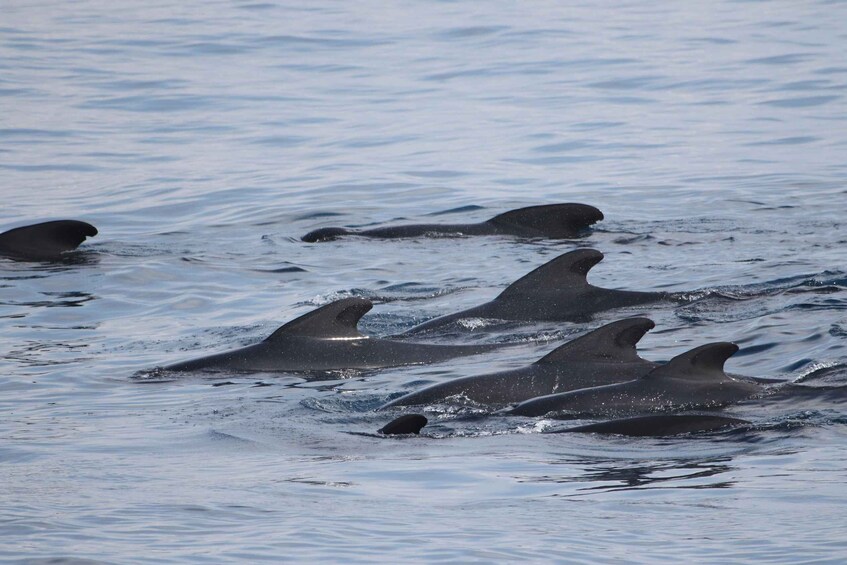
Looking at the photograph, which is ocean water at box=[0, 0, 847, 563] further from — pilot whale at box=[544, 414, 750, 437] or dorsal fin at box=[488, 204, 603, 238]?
dorsal fin at box=[488, 204, 603, 238]

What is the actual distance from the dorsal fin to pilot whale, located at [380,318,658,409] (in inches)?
262

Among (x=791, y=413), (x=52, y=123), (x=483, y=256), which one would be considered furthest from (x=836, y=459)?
(x=52, y=123)

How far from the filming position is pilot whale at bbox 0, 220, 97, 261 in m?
15.8

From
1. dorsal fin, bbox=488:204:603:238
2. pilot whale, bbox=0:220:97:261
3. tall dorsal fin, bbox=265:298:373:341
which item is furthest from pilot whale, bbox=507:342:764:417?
pilot whale, bbox=0:220:97:261

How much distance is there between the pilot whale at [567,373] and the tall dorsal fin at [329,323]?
1.28 metres

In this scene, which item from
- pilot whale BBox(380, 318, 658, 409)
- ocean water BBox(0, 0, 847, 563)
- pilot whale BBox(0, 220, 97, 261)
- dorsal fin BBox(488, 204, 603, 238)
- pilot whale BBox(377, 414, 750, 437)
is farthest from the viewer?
dorsal fin BBox(488, 204, 603, 238)

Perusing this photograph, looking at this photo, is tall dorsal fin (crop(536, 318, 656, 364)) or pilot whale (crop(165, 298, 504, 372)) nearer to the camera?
tall dorsal fin (crop(536, 318, 656, 364))

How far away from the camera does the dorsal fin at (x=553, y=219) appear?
644 inches

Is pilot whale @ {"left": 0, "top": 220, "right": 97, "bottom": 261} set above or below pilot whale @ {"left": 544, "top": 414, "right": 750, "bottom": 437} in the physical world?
below

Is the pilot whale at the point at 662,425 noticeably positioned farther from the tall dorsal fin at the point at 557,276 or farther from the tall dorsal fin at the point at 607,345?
the tall dorsal fin at the point at 557,276

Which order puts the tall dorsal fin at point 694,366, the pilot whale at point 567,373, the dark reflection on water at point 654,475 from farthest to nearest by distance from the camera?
the pilot whale at point 567,373, the tall dorsal fin at point 694,366, the dark reflection on water at point 654,475

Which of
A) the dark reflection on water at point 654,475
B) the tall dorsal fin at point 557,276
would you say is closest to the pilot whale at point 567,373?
the dark reflection on water at point 654,475

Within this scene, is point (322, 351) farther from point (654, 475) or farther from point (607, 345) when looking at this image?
point (654, 475)

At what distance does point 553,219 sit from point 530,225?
0.26 meters
